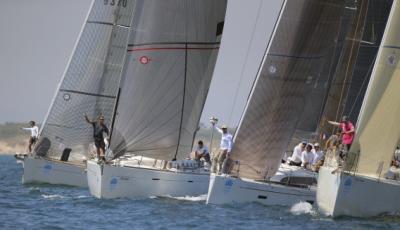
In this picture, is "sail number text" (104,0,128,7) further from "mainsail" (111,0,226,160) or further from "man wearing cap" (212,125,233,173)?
"man wearing cap" (212,125,233,173)

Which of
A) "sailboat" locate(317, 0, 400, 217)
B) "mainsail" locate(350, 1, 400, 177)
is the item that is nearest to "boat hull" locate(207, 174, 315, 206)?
"sailboat" locate(317, 0, 400, 217)

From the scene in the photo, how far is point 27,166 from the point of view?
34219 millimetres

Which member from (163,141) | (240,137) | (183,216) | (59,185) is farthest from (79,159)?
(183,216)

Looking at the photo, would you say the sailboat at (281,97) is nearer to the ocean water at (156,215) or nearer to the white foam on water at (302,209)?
the white foam on water at (302,209)

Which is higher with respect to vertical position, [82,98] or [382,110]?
[382,110]

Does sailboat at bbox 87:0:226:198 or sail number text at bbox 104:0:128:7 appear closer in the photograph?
sailboat at bbox 87:0:226:198

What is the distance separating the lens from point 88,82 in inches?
1406

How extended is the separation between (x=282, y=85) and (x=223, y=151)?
2.17 metres

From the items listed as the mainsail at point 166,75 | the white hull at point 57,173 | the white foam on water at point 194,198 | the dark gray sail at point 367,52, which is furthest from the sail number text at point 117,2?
the white foam on water at point 194,198

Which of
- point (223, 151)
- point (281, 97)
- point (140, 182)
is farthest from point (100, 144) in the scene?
point (281, 97)

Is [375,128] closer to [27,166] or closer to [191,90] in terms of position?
[191,90]

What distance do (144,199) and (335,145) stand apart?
5.02 m

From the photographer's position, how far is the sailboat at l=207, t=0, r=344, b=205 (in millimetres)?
28547

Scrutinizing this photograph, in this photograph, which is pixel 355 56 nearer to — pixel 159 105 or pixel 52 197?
pixel 159 105
